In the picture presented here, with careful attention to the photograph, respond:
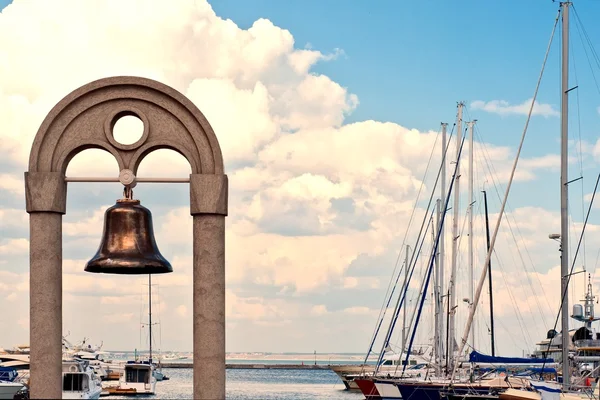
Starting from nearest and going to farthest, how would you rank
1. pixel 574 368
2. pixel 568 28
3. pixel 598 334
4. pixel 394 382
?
pixel 568 28
pixel 574 368
pixel 394 382
pixel 598 334

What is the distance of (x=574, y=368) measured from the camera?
52281 mm

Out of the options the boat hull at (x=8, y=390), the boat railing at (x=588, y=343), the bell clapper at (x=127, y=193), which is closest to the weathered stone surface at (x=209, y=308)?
the bell clapper at (x=127, y=193)

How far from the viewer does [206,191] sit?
753 inches

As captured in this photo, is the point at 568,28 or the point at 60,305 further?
the point at 568,28

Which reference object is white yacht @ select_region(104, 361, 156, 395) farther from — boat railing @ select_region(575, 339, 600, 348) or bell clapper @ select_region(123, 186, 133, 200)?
bell clapper @ select_region(123, 186, 133, 200)

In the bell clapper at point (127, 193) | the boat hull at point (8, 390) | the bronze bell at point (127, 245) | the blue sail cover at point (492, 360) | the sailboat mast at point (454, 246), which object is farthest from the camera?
the sailboat mast at point (454, 246)

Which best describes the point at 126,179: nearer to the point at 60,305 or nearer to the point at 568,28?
the point at 60,305

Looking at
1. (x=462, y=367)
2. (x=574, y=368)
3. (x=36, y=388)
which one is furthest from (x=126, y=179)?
(x=462, y=367)

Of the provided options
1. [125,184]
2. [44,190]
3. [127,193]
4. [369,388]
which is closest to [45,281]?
[44,190]

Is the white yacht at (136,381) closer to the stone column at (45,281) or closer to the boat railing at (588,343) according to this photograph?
the boat railing at (588,343)

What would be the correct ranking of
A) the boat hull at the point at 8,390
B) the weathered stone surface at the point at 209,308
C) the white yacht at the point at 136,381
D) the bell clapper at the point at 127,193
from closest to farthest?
the weathered stone surface at the point at 209,308, the bell clapper at the point at 127,193, the boat hull at the point at 8,390, the white yacht at the point at 136,381

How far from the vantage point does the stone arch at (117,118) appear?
62.4ft

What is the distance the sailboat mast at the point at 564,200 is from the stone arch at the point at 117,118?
24706mm

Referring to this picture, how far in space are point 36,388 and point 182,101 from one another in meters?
5.45
